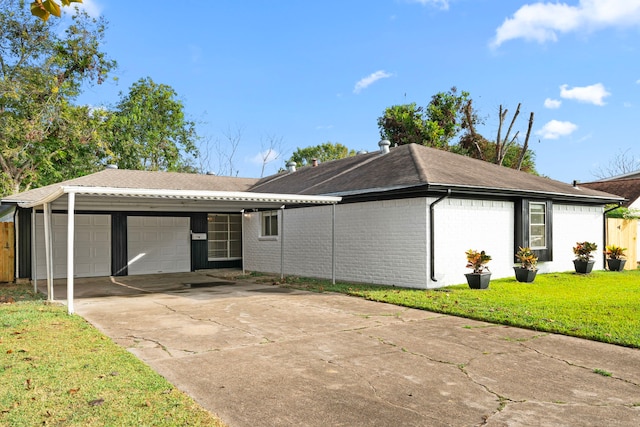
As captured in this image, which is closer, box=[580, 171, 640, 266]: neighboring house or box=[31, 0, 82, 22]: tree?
box=[31, 0, 82, 22]: tree

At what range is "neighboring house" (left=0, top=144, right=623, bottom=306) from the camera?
1109 centimetres

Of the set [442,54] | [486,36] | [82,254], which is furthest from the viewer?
[442,54]

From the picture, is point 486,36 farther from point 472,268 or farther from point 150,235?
point 150,235

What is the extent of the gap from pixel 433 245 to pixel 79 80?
24067 millimetres

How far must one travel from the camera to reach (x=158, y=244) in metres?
17.4

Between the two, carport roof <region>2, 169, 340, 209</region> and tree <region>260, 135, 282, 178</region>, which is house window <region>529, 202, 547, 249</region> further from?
tree <region>260, 135, 282, 178</region>

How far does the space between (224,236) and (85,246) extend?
5.14m

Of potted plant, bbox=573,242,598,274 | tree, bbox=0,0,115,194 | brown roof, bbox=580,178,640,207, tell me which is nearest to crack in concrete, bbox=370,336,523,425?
potted plant, bbox=573,242,598,274

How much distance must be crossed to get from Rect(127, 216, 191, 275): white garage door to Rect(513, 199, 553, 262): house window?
11.9 m

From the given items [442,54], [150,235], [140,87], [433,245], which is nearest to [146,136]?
[140,87]

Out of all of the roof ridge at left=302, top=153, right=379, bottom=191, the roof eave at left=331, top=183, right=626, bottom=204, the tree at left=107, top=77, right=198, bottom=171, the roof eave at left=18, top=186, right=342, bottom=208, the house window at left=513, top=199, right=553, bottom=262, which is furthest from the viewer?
the tree at left=107, top=77, right=198, bottom=171

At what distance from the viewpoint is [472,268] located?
11125 millimetres

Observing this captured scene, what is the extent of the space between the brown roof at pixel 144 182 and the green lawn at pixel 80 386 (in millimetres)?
9482

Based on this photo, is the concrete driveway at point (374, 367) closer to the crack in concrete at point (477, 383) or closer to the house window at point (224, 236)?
the crack in concrete at point (477, 383)
